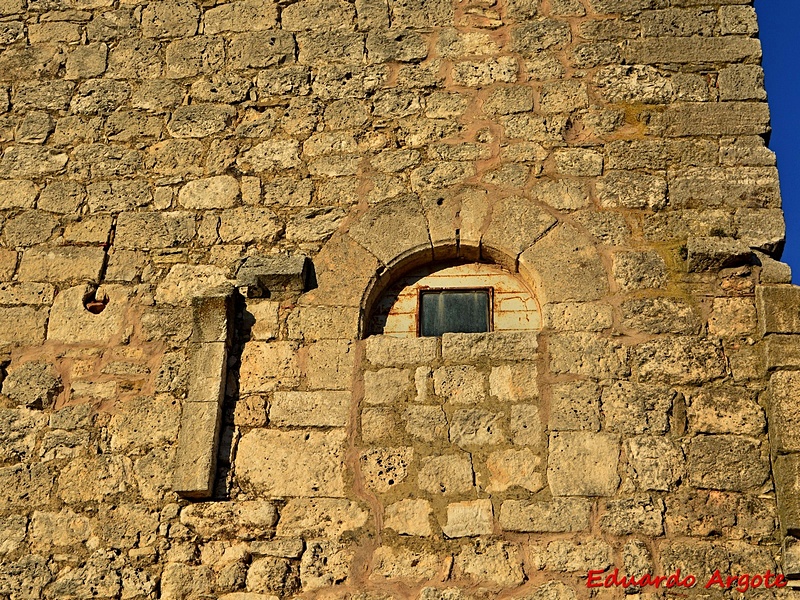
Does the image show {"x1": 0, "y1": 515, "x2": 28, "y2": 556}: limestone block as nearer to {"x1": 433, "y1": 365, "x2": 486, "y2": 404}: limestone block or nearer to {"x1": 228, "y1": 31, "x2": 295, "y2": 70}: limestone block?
{"x1": 433, "y1": 365, "x2": 486, "y2": 404}: limestone block

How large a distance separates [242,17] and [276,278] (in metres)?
1.85

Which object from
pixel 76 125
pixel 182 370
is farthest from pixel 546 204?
pixel 76 125

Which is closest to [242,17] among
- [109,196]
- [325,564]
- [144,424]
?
[109,196]

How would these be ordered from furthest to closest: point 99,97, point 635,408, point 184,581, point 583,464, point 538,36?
point 99,97 → point 538,36 → point 635,408 → point 583,464 → point 184,581

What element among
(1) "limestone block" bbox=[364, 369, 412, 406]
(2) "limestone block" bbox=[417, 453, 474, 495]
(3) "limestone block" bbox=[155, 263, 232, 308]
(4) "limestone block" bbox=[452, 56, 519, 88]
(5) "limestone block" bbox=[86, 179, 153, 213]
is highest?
(4) "limestone block" bbox=[452, 56, 519, 88]

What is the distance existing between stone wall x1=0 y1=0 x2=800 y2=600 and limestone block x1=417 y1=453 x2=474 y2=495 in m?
0.01

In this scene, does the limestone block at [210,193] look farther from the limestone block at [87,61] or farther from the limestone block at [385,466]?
the limestone block at [385,466]

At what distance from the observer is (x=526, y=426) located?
4.76 m

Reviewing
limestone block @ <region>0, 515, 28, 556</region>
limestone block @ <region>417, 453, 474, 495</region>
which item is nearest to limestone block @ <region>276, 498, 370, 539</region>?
limestone block @ <region>417, 453, 474, 495</region>

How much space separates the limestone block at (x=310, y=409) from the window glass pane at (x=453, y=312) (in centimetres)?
64

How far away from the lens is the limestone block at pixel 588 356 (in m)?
4.86

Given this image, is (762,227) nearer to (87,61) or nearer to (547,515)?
(547,515)

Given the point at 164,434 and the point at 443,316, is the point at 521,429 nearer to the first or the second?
the point at 443,316

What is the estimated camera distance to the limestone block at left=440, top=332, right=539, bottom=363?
4961 millimetres
